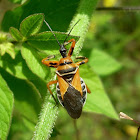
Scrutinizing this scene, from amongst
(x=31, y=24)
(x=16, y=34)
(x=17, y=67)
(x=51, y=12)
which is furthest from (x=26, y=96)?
(x=51, y=12)

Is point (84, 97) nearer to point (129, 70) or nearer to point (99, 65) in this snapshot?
point (99, 65)

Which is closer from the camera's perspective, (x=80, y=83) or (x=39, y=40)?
(x=39, y=40)

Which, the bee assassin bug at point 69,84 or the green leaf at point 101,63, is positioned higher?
the bee assassin bug at point 69,84

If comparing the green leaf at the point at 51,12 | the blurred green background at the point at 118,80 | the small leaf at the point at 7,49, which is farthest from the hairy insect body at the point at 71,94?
the blurred green background at the point at 118,80

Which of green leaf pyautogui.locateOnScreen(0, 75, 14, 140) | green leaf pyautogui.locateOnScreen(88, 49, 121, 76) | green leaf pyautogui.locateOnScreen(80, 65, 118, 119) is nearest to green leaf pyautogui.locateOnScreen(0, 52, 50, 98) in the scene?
green leaf pyautogui.locateOnScreen(0, 75, 14, 140)

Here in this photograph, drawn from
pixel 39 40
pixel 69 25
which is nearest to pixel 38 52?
pixel 39 40

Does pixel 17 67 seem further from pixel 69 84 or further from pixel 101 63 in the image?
pixel 101 63

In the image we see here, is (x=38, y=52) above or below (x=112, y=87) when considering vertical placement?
above

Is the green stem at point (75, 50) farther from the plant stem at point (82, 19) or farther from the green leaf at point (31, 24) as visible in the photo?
the green leaf at point (31, 24)

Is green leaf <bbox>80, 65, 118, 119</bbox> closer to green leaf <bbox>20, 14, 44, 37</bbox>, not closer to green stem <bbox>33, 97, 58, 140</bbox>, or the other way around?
green stem <bbox>33, 97, 58, 140</bbox>
